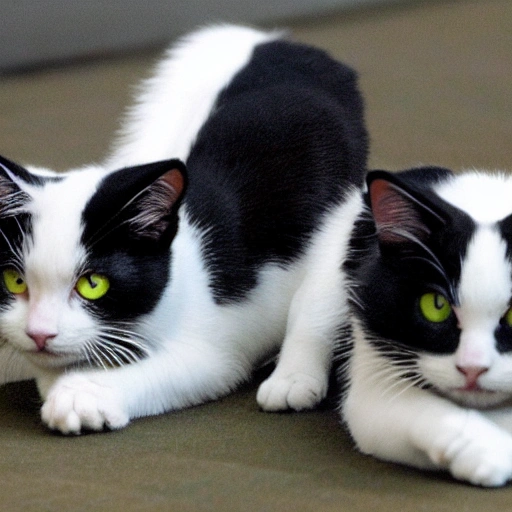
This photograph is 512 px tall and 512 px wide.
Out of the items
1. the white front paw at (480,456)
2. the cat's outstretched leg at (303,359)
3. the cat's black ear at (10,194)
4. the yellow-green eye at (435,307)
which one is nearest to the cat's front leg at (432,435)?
the white front paw at (480,456)

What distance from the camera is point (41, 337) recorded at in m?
1.53

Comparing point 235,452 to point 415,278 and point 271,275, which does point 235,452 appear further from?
point 271,275

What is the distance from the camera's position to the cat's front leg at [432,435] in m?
1.29

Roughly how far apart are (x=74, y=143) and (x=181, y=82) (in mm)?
813

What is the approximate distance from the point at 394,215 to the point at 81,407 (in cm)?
51

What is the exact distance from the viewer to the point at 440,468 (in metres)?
1.37

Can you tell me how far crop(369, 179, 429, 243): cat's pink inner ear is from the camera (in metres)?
1.37

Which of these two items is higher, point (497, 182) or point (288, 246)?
point (497, 182)

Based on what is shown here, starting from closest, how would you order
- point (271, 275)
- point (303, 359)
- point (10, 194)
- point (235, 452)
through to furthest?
point (235, 452) → point (10, 194) → point (303, 359) → point (271, 275)

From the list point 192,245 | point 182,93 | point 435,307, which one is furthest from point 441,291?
point 182,93

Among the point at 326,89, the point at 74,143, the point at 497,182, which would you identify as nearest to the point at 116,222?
the point at 497,182

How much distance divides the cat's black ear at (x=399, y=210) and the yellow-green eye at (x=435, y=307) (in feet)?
0.24

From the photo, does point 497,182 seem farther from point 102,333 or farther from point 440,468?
point 102,333

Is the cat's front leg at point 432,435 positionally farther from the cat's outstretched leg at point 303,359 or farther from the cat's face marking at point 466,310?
the cat's outstretched leg at point 303,359
